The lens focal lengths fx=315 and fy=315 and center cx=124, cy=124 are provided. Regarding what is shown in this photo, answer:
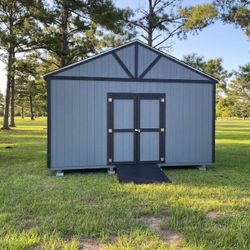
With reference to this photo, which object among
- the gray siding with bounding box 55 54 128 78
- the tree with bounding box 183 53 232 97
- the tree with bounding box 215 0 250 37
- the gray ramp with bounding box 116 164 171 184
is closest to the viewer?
the gray ramp with bounding box 116 164 171 184

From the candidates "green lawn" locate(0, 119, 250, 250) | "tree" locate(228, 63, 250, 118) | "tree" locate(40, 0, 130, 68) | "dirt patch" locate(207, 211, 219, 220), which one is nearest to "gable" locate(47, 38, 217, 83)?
"green lawn" locate(0, 119, 250, 250)

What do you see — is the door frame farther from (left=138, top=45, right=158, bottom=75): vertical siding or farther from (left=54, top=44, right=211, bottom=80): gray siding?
(left=138, top=45, right=158, bottom=75): vertical siding

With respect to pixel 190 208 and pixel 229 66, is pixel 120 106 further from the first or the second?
pixel 229 66

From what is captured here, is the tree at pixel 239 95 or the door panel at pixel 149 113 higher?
the tree at pixel 239 95

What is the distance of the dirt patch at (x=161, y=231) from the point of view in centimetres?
346

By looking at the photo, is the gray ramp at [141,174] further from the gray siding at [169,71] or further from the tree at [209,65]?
the tree at [209,65]

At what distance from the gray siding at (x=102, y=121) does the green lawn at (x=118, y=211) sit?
52cm

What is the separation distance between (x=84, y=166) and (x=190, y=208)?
135 inches

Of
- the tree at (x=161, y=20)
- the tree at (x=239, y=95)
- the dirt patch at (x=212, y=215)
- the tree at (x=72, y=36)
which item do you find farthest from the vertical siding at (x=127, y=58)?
the tree at (x=239, y=95)

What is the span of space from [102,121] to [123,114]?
54cm

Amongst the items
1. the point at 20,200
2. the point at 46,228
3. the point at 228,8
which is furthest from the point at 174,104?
the point at 228,8

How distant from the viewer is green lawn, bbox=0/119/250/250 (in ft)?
11.2

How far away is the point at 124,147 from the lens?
760cm

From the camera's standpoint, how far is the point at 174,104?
25.8ft
